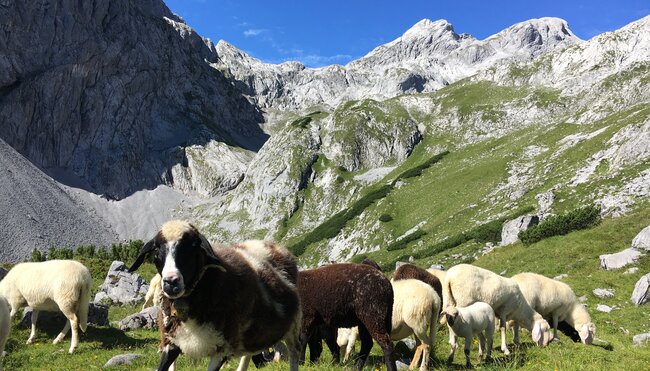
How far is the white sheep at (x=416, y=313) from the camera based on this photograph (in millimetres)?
12891

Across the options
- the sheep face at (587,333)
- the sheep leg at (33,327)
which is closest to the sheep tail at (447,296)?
the sheep face at (587,333)

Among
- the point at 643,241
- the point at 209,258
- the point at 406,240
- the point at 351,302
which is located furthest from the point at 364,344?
the point at 406,240

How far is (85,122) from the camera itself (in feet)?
577

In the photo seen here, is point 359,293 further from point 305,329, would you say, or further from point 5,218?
point 5,218

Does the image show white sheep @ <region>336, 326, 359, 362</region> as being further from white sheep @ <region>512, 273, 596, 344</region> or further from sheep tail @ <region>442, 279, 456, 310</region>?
white sheep @ <region>512, 273, 596, 344</region>

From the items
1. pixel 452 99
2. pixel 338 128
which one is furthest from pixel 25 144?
pixel 452 99

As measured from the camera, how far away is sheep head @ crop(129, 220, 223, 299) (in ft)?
18.4

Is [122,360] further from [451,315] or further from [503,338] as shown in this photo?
[503,338]

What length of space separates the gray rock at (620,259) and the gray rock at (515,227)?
1676 cm

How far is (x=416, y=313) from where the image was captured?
1294cm

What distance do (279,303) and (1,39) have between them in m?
195

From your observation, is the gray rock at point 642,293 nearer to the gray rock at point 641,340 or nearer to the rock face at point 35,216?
the gray rock at point 641,340

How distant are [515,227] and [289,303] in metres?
46.8

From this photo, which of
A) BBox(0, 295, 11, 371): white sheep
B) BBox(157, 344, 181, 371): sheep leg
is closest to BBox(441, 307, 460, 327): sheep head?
BBox(157, 344, 181, 371): sheep leg
